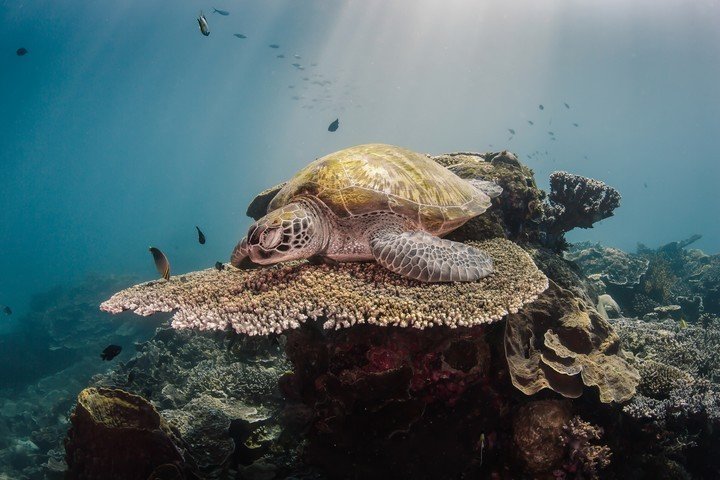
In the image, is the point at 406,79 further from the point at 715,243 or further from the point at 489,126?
the point at 715,243

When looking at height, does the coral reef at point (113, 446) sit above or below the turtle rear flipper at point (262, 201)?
below

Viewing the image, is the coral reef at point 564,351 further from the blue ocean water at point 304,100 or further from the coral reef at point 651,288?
the blue ocean water at point 304,100

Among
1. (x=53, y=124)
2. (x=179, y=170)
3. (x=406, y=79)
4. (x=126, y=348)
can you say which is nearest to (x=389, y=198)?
(x=126, y=348)

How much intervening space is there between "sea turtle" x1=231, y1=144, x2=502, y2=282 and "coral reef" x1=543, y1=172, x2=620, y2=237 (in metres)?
3.39

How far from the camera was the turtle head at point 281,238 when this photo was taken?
3182 mm

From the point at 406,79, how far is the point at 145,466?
100798 millimetres

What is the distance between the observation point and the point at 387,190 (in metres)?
3.66

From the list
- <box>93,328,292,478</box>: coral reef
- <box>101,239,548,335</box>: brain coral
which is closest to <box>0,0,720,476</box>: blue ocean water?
Result: <box>93,328,292,478</box>: coral reef

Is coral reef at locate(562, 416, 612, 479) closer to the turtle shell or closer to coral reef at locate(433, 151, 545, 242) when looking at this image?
the turtle shell

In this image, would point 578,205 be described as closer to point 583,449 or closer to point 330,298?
point 583,449

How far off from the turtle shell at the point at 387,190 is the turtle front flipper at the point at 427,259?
1.49ft

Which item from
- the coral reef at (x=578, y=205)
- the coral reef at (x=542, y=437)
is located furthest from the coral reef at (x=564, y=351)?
the coral reef at (x=578, y=205)

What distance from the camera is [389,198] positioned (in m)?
3.62

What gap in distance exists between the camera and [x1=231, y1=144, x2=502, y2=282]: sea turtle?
314 cm
